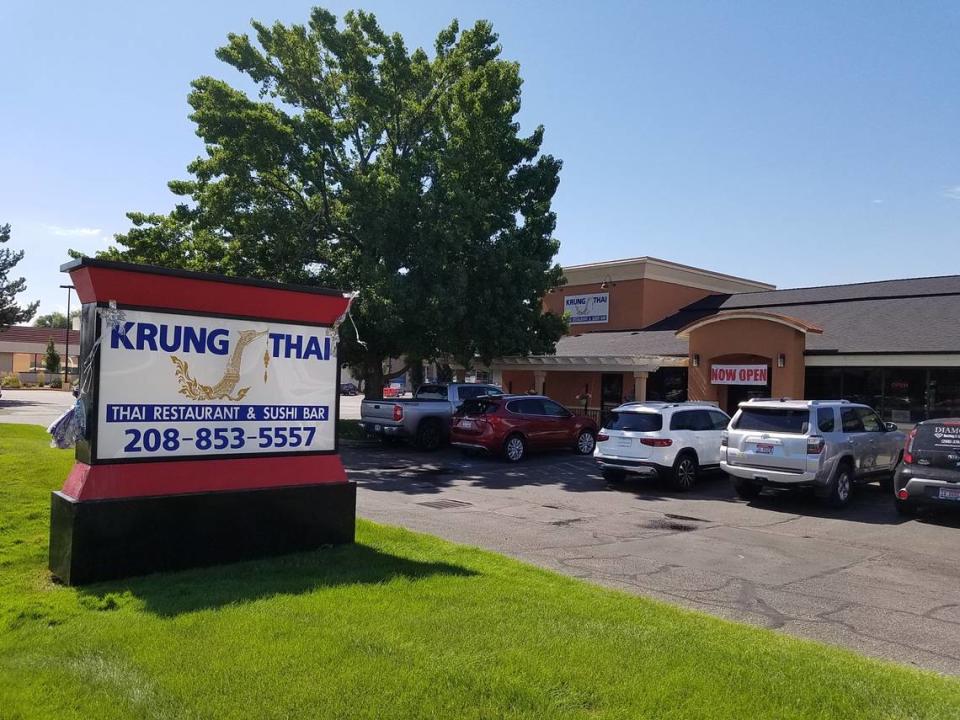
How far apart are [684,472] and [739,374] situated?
7.73 m

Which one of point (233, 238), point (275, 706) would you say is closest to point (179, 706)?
point (275, 706)

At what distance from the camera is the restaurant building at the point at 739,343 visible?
19.6 metres

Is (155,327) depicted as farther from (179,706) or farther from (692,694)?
(692,694)

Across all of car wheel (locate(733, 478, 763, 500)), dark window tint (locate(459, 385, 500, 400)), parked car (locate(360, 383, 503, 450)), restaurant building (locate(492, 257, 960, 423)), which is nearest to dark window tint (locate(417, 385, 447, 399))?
parked car (locate(360, 383, 503, 450))

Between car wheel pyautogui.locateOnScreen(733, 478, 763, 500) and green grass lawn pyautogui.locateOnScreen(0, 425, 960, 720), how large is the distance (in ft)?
25.8

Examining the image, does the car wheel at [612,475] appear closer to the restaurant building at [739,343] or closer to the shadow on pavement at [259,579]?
the restaurant building at [739,343]

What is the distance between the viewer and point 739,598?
726 centimetres

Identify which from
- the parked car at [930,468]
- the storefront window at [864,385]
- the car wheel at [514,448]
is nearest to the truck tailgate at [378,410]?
the car wheel at [514,448]

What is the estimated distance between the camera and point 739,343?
2153 cm

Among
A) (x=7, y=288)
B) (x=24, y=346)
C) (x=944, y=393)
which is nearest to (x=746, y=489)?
(x=944, y=393)

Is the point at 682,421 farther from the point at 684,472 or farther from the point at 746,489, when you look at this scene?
the point at 746,489

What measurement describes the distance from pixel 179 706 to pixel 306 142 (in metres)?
20.7

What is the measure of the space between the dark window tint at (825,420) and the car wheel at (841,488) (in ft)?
2.32

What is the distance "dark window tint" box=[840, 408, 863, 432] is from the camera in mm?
13430
